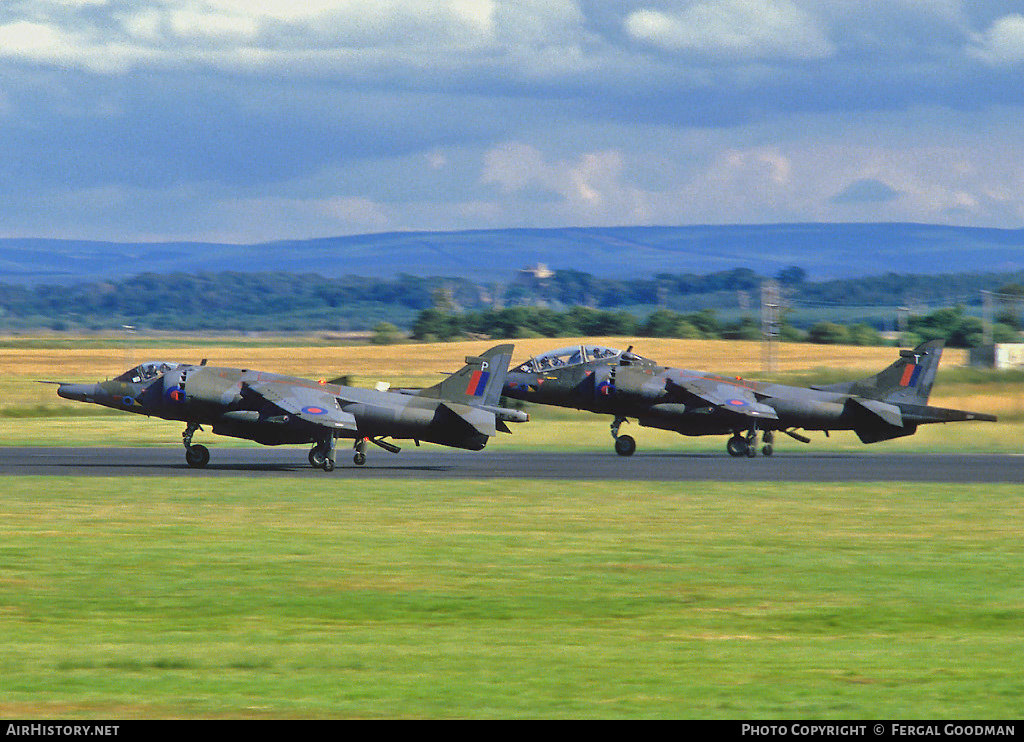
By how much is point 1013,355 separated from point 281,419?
55.7 m

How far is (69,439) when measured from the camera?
154 ft

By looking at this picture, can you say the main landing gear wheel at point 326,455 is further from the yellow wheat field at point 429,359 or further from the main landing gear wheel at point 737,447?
the yellow wheat field at point 429,359

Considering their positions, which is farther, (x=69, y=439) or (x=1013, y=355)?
(x=1013, y=355)

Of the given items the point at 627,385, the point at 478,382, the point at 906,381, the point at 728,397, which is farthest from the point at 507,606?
the point at 906,381

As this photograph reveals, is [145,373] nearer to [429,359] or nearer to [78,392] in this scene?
[78,392]

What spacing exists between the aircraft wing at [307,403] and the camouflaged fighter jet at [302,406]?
3 cm

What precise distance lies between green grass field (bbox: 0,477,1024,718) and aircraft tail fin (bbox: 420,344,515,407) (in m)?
9.02

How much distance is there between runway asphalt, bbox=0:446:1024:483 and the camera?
1294 inches

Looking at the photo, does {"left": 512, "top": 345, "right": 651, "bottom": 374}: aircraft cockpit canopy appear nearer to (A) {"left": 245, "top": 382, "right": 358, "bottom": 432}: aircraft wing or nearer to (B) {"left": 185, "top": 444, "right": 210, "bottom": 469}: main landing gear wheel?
(A) {"left": 245, "top": 382, "right": 358, "bottom": 432}: aircraft wing

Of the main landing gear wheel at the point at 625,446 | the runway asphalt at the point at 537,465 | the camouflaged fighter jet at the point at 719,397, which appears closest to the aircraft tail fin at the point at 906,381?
the camouflaged fighter jet at the point at 719,397

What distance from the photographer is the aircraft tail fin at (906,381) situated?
139ft

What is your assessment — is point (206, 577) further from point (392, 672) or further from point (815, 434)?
point (815, 434)

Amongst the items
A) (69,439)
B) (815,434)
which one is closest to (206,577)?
(69,439)

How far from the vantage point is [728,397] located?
41.0 metres
